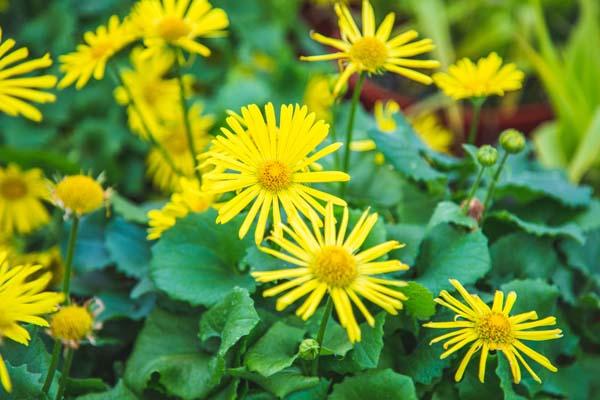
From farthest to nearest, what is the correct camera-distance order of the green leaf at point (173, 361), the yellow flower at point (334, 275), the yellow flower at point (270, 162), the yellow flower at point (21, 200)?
the yellow flower at point (21, 200) → the green leaf at point (173, 361) → the yellow flower at point (270, 162) → the yellow flower at point (334, 275)

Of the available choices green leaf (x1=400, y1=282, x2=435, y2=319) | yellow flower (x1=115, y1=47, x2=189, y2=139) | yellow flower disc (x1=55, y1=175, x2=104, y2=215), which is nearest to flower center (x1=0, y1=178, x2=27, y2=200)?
yellow flower (x1=115, y1=47, x2=189, y2=139)

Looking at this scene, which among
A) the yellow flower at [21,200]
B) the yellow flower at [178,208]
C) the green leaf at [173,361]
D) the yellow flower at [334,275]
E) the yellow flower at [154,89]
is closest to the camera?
the yellow flower at [334,275]

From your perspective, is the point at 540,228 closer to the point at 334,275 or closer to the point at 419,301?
the point at 419,301

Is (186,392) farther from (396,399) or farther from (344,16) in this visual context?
(344,16)

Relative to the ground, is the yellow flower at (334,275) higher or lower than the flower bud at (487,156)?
lower

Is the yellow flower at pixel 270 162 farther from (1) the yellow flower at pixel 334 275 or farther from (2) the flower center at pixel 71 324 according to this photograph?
(2) the flower center at pixel 71 324

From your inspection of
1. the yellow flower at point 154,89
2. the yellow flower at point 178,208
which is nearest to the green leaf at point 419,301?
the yellow flower at point 178,208

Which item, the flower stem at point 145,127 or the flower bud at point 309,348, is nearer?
the flower bud at point 309,348

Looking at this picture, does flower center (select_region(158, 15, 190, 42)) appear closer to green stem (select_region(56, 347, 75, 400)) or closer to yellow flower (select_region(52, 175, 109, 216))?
yellow flower (select_region(52, 175, 109, 216))
